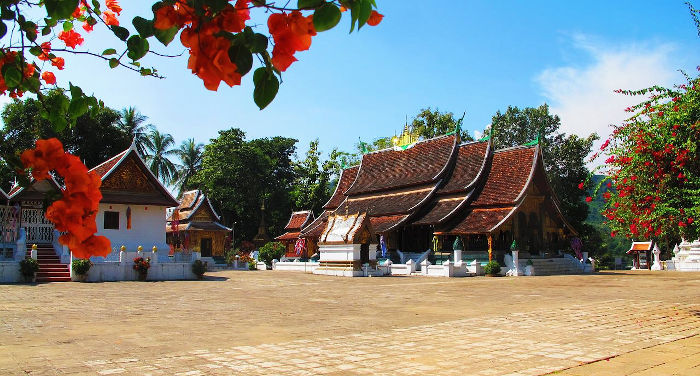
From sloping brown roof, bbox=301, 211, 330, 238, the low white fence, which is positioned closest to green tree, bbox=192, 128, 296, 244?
sloping brown roof, bbox=301, 211, 330, 238

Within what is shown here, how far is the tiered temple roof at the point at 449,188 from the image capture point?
2605cm

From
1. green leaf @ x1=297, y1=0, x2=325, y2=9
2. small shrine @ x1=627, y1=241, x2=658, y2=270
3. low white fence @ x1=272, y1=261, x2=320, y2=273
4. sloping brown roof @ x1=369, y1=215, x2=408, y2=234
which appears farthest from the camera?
small shrine @ x1=627, y1=241, x2=658, y2=270

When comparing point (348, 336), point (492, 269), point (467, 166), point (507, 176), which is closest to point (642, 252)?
point (507, 176)

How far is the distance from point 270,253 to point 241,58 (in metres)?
29.6

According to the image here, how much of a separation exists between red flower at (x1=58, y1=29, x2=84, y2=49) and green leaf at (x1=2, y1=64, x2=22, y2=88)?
946 mm

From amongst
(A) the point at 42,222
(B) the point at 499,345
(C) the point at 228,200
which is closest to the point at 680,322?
(B) the point at 499,345

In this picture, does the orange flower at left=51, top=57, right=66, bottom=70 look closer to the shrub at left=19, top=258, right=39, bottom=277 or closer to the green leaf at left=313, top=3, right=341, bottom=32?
the green leaf at left=313, top=3, right=341, bottom=32

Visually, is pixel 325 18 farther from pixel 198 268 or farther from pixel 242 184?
pixel 242 184

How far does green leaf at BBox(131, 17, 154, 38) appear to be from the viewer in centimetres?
187

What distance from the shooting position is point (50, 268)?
17719mm


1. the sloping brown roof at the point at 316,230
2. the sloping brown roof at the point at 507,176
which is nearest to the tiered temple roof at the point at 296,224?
the sloping brown roof at the point at 316,230

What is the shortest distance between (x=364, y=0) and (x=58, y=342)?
19.2 feet

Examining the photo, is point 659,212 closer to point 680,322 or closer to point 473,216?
point 680,322

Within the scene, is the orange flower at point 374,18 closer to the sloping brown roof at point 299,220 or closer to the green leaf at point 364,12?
the green leaf at point 364,12
